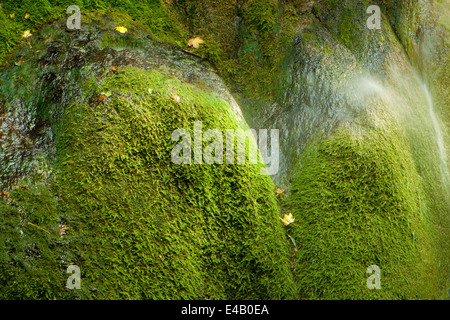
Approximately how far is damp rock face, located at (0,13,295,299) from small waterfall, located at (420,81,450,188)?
3.23 meters

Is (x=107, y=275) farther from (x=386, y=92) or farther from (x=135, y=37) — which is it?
(x=386, y=92)

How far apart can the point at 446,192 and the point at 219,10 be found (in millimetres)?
4235

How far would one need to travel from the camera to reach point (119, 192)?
2.93 m

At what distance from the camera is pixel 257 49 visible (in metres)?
4.38

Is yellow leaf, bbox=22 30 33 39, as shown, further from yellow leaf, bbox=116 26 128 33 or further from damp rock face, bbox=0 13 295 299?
yellow leaf, bbox=116 26 128 33

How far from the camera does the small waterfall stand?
4.96 meters

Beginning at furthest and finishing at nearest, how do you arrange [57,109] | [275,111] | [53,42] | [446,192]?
[446,192]
[275,111]
[53,42]
[57,109]

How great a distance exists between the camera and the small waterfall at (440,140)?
496 centimetres

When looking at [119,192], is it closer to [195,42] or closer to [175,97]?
[175,97]

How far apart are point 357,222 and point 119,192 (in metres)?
2.46

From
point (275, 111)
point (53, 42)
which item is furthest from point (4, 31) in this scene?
point (275, 111)

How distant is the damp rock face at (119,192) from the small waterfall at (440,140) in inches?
127

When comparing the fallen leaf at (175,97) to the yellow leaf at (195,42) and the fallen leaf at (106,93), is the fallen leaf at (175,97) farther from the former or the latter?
the yellow leaf at (195,42)

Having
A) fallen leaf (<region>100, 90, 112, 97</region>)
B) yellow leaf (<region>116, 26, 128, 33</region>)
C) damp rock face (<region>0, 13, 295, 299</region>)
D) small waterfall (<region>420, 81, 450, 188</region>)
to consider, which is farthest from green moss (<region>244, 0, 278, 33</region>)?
small waterfall (<region>420, 81, 450, 188</region>)
